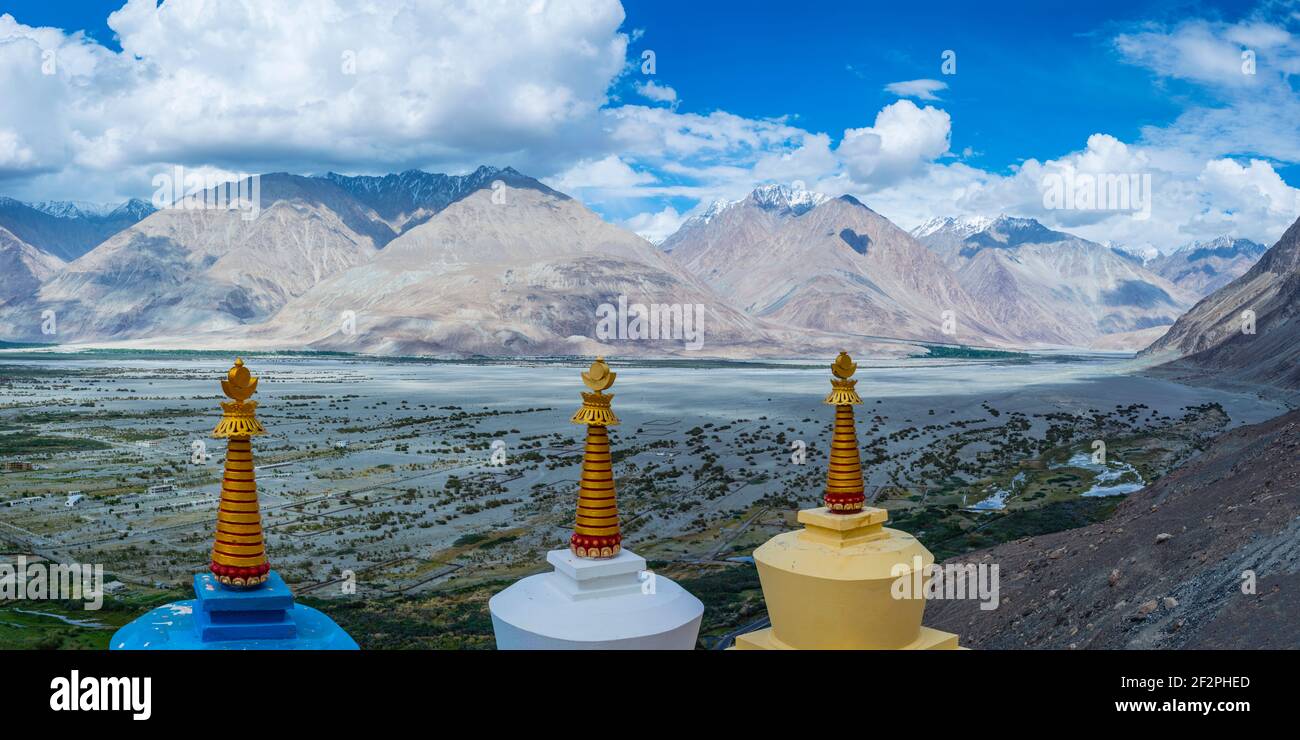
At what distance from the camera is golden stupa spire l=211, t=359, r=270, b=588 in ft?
29.2

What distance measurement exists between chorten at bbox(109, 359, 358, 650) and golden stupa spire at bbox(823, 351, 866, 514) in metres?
4.90

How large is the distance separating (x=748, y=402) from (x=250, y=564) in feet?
247

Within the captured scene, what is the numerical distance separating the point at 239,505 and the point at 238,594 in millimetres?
800

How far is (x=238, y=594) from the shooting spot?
8.84 m

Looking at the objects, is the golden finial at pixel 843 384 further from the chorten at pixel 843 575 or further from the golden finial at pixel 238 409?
the golden finial at pixel 238 409

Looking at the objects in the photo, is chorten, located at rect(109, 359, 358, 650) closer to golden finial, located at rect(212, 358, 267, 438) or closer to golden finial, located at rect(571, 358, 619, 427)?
golden finial, located at rect(212, 358, 267, 438)

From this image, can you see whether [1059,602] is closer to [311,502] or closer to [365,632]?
[365,632]

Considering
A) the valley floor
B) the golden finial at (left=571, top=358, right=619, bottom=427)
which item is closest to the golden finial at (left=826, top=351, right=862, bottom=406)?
the golden finial at (left=571, top=358, right=619, bottom=427)

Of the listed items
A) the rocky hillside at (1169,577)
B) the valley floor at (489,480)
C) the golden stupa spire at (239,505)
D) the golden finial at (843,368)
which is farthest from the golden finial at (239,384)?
the valley floor at (489,480)

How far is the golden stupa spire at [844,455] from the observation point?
10.1 metres

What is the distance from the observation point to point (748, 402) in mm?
83375

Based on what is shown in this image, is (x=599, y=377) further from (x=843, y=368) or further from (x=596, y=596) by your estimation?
(x=843, y=368)

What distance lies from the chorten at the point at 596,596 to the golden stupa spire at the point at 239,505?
2.81 metres
